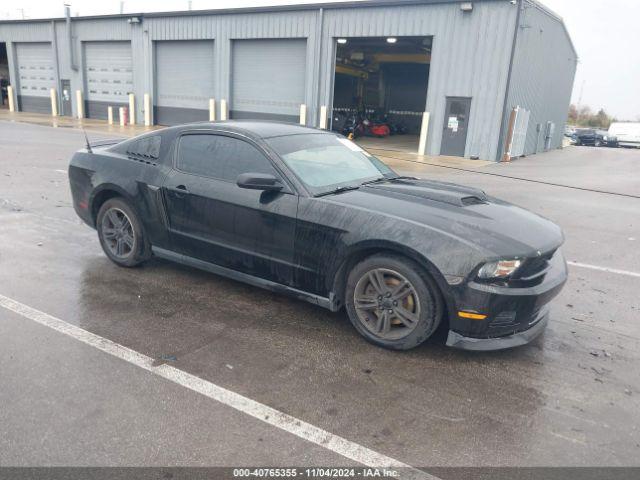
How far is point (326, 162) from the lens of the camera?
4.66m

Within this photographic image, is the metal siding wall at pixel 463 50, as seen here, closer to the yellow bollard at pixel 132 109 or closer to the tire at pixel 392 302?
the yellow bollard at pixel 132 109

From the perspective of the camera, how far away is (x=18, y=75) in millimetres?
34781

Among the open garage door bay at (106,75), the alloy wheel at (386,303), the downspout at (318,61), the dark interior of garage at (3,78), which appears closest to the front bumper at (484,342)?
the alloy wheel at (386,303)

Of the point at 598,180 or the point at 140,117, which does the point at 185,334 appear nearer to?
the point at 598,180

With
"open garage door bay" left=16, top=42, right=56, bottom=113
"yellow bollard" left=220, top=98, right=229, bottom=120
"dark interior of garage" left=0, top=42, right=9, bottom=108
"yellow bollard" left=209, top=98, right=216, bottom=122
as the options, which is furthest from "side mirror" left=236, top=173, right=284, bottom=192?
"dark interior of garage" left=0, top=42, right=9, bottom=108

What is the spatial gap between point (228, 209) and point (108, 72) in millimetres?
29601

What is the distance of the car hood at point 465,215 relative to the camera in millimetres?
3539

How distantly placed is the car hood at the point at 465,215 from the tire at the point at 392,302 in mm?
341

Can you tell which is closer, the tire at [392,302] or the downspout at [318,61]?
the tire at [392,302]

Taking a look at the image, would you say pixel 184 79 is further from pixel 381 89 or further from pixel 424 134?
pixel 381 89

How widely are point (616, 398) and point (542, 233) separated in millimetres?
1209

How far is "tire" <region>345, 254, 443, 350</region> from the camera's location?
3.59 metres

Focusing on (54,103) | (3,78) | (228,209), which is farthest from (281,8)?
(3,78)

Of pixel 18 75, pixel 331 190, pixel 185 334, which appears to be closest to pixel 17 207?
pixel 185 334
